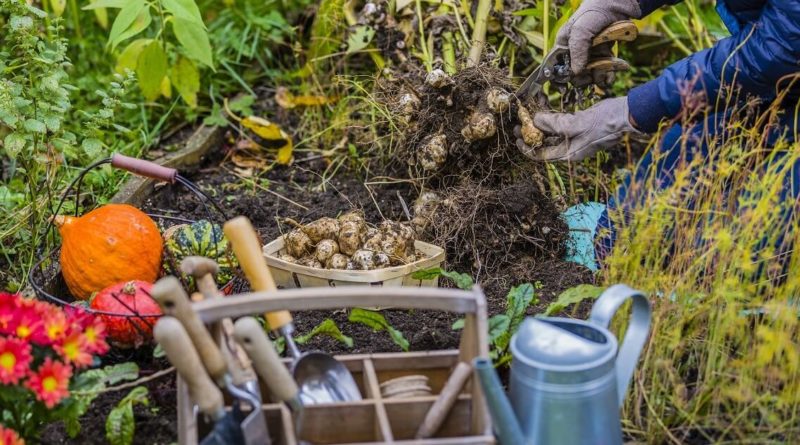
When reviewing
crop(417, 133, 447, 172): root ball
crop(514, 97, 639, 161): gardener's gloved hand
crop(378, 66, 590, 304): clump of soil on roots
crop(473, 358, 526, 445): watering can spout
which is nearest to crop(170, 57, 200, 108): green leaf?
crop(378, 66, 590, 304): clump of soil on roots

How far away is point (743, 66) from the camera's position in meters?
2.82

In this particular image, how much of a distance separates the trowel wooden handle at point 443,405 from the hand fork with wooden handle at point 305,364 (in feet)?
0.72

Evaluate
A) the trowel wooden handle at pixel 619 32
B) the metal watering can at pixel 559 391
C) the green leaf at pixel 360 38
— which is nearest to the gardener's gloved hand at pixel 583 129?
the trowel wooden handle at pixel 619 32

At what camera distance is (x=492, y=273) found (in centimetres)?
310

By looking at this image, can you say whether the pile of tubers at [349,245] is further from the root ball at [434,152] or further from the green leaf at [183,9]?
the green leaf at [183,9]

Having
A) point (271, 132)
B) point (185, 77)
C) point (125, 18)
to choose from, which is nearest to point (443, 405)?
point (125, 18)

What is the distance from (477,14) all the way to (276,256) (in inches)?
52.8

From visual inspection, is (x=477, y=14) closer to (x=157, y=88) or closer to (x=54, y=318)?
(x=157, y=88)

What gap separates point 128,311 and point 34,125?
669mm

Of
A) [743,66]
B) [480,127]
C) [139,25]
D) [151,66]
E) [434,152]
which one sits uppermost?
[139,25]

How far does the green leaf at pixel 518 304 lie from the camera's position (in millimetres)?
2453

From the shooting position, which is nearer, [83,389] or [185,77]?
[83,389]

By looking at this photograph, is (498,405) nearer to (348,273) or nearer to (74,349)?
(74,349)

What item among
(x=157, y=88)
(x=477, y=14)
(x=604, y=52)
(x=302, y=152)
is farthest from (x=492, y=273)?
(x=157, y=88)
